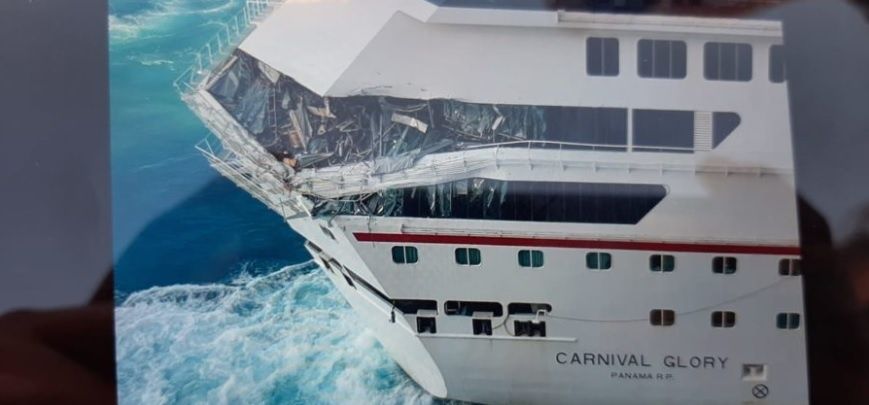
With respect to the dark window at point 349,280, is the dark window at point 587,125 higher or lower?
higher

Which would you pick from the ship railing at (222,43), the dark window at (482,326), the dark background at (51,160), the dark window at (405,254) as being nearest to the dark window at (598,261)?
the dark window at (482,326)

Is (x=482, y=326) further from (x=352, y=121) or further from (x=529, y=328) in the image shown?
(x=352, y=121)

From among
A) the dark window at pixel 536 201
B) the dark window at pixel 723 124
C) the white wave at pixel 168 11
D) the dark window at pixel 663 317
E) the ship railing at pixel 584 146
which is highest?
the white wave at pixel 168 11

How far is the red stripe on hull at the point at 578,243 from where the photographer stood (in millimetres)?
1242

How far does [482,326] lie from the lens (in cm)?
131

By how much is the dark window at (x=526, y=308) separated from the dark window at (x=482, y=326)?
1.8 inches

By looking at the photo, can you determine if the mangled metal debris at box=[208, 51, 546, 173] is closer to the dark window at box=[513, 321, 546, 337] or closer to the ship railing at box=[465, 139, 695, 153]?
the ship railing at box=[465, 139, 695, 153]

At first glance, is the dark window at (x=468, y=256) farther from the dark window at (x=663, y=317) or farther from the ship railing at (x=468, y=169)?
the dark window at (x=663, y=317)

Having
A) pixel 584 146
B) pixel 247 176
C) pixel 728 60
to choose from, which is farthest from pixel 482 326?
pixel 728 60

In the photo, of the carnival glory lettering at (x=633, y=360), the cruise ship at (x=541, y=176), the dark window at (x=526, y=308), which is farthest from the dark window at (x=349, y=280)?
the carnival glory lettering at (x=633, y=360)

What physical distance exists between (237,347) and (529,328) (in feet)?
1.72

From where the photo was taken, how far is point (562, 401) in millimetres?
1330

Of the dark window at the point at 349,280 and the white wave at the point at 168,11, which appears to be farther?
the dark window at the point at 349,280

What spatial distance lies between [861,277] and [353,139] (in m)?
0.91
